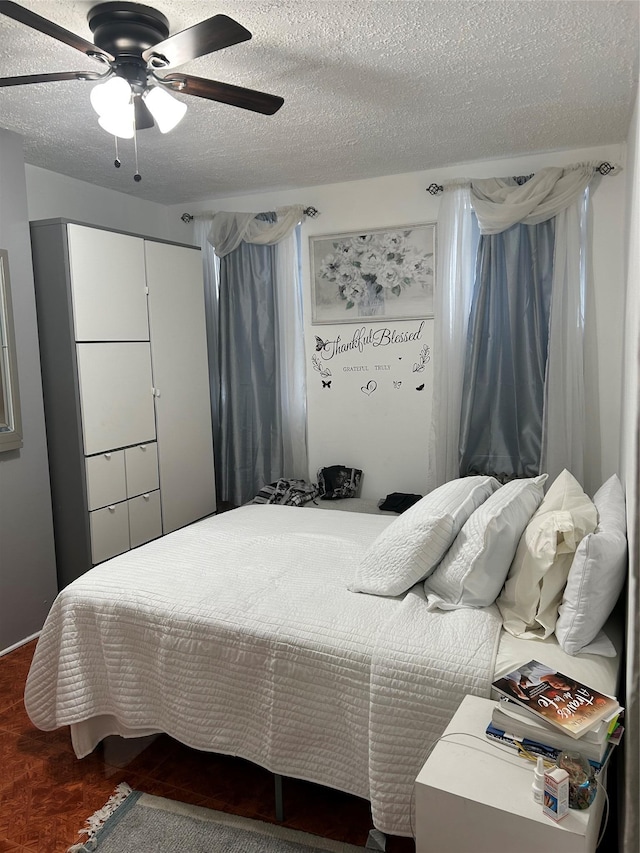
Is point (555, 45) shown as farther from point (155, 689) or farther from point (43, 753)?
point (43, 753)

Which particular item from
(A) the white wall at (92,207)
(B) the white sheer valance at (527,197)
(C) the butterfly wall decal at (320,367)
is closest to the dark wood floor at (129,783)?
(C) the butterfly wall decal at (320,367)

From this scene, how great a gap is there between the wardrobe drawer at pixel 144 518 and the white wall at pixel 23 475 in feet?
1.65

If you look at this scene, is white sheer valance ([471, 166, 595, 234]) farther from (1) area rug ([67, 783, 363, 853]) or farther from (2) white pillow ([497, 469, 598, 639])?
(1) area rug ([67, 783, 363, 853])

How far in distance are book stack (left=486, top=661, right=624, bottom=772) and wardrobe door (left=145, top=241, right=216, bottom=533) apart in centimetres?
297

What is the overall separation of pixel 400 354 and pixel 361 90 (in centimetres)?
186

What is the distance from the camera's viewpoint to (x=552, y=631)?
187cm

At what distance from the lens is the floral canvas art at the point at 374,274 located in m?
4.18

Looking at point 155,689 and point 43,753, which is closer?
point 155,689

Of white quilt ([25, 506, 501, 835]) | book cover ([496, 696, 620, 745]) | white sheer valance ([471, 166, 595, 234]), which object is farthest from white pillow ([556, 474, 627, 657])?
white sheer valance ([471, 166, 595, 234])

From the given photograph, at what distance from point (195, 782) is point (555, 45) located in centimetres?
294

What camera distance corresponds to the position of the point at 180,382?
425 cm

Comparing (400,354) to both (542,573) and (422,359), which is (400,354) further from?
(542,573)

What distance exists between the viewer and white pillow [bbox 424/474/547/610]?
2021 millimetres

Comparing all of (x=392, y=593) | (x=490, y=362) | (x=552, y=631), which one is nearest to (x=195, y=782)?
(x=392, y=593)
